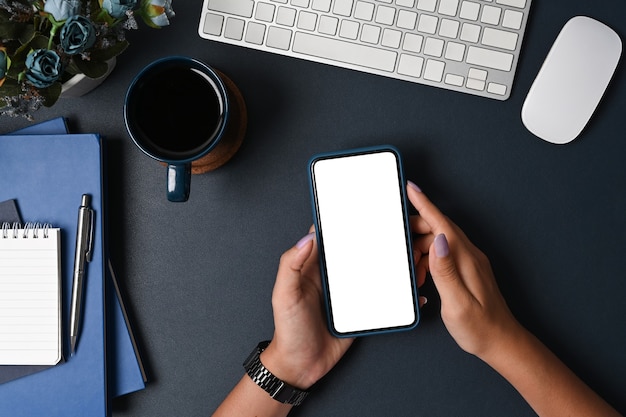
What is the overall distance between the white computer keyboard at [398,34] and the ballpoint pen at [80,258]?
0.94 feet

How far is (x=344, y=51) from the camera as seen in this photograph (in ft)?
2.41

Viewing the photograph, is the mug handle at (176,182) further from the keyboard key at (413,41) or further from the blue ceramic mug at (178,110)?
the keyboard key at (413,41)

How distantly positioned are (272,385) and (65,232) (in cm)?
35

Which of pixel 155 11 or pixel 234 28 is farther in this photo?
pixel 234 28

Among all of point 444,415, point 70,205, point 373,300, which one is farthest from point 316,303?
point 70,205

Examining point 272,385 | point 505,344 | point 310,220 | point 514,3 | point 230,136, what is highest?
point 514,3

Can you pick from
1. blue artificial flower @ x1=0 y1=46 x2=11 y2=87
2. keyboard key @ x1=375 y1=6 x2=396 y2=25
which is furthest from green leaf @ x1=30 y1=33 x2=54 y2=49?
keyboard key @ x1=375 y1=6 x2=396 y2=25

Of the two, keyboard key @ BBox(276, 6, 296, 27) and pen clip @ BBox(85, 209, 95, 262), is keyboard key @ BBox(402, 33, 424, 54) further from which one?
pen clip @ BBox(85, 209, 95, 262)

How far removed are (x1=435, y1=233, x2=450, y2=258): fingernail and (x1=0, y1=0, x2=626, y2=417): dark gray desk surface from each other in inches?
4.0

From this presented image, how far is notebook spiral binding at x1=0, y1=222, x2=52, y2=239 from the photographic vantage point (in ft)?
2.39

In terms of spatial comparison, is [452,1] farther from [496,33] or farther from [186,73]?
[186,73]

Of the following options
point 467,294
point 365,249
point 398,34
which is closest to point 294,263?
point 365,249

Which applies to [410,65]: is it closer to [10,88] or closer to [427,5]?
[427,5]

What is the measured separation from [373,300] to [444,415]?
0.20 metres
